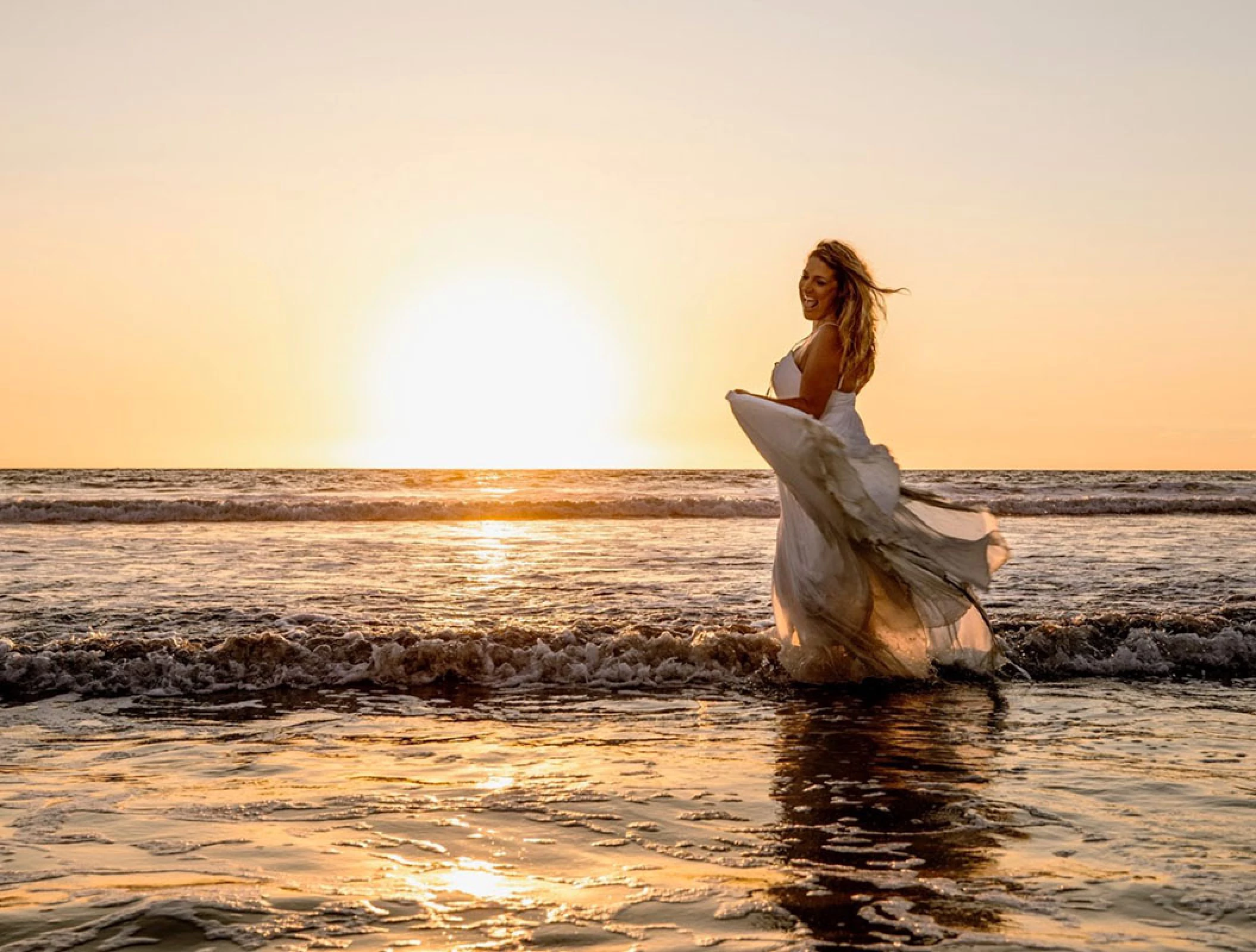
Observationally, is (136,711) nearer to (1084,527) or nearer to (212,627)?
(212,627)

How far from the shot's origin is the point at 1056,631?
358 inches

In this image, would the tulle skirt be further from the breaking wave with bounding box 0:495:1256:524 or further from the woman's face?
the breaking wave with bounding box 0:495:1256:524

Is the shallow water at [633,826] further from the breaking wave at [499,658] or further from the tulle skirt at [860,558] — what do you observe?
the breaking wave at [499,658]

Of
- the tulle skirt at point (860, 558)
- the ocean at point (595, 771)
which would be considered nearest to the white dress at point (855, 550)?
the tulle skirt at point (860, 558)

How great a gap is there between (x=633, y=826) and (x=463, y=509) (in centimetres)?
2496

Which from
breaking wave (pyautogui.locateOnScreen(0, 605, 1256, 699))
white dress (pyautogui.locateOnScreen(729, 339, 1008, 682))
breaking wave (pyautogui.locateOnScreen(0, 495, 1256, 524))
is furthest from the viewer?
breaking wave (pyautogui.locateOnScreen(0, 495, 1256, 524))

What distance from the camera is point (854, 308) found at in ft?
23.9

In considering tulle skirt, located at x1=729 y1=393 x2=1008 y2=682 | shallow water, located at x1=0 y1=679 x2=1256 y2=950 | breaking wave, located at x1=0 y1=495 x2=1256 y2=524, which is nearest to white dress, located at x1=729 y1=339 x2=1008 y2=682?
tulle skirt, located at x1=729 y1=393 x2=1008 y2=682

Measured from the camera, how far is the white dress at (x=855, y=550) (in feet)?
23.9

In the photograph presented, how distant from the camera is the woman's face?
7.39m

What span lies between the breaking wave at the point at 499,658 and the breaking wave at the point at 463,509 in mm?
18574

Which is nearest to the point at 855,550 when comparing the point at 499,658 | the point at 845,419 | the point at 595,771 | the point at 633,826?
the point at 845,419

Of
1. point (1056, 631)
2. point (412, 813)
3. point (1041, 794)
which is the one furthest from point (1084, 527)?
point (412, 813)

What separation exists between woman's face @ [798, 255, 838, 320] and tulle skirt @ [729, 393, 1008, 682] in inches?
27.0
